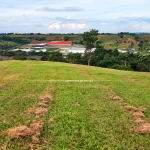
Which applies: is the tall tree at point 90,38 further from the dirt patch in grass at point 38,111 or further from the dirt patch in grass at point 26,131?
the dirt patch in grass at point 26,131

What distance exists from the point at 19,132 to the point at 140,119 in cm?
403

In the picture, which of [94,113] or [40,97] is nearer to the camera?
[94,113]

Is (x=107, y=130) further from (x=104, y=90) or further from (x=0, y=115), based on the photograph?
(x=104, y=90)

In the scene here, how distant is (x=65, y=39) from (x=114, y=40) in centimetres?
2590

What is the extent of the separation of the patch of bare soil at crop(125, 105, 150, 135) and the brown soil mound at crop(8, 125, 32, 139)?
3189mm

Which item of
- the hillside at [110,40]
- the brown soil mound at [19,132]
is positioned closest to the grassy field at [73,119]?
the brown soil mound at [19,132]

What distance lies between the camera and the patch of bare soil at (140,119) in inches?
258

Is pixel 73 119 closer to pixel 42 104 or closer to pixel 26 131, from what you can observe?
pixel 26 131

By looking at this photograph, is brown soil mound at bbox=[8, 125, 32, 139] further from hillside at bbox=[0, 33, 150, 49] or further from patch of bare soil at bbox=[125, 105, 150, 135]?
hillside at bbox=[0, 33, 150, 49]

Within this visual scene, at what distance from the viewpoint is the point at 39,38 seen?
366 ft

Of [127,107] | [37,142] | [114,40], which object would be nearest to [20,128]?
[37,142]

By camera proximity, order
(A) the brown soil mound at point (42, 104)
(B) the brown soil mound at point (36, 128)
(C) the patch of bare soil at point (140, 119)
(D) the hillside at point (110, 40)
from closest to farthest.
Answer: (B) the brown soil mound at point (36, 128), (C) the patch of bare soil at point (140, 119), (A) the brown soil mound at point (42, 104), (D) the hillside at point (110, 40)

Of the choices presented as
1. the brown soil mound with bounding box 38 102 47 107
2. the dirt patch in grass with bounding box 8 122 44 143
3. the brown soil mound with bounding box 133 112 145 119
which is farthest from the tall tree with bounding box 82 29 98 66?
the dirt patch in grass with bounding box 8 122 44 143

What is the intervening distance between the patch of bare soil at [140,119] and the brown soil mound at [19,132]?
319cm
